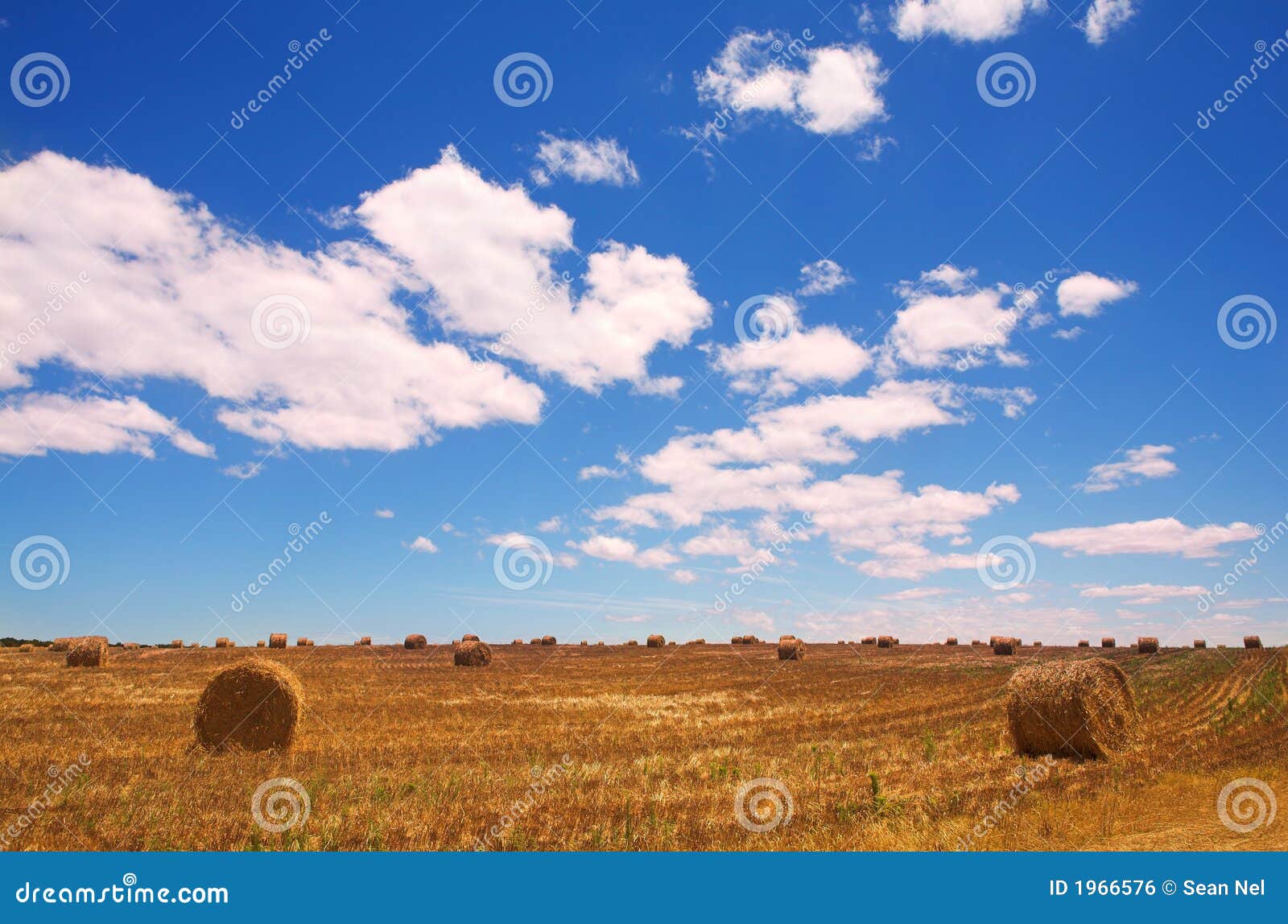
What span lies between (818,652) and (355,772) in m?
40.0

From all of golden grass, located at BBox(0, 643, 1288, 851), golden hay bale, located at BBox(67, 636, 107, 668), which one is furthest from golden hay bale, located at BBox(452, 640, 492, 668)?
golden hay bale, located at BBox(67, 636, 107, 668)

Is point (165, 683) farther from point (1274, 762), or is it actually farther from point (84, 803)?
point (1274, 762)

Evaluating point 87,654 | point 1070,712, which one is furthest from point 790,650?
point 87,654

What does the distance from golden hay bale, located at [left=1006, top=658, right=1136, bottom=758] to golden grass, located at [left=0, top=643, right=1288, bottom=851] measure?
24.2 inches

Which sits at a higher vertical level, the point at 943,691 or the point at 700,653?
the point at 700,653

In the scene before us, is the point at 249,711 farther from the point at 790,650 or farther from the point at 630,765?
the point at 790,650

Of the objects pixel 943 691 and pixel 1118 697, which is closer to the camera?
pixel 1118 697

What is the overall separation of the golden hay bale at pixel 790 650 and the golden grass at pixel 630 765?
13.0 metres

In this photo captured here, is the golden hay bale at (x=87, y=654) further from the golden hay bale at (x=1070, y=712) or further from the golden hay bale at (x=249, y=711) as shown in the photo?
the golden hay bale at (x=1070, y=712)

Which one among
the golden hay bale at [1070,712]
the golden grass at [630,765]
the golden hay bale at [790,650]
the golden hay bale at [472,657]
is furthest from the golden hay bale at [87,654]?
the golden hay bale at [1070,712]

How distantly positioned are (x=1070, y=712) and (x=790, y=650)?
87.1ft

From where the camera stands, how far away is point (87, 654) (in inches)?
1310

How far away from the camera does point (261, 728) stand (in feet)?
53.3

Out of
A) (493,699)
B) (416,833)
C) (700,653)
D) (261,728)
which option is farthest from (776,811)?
(700,653)
